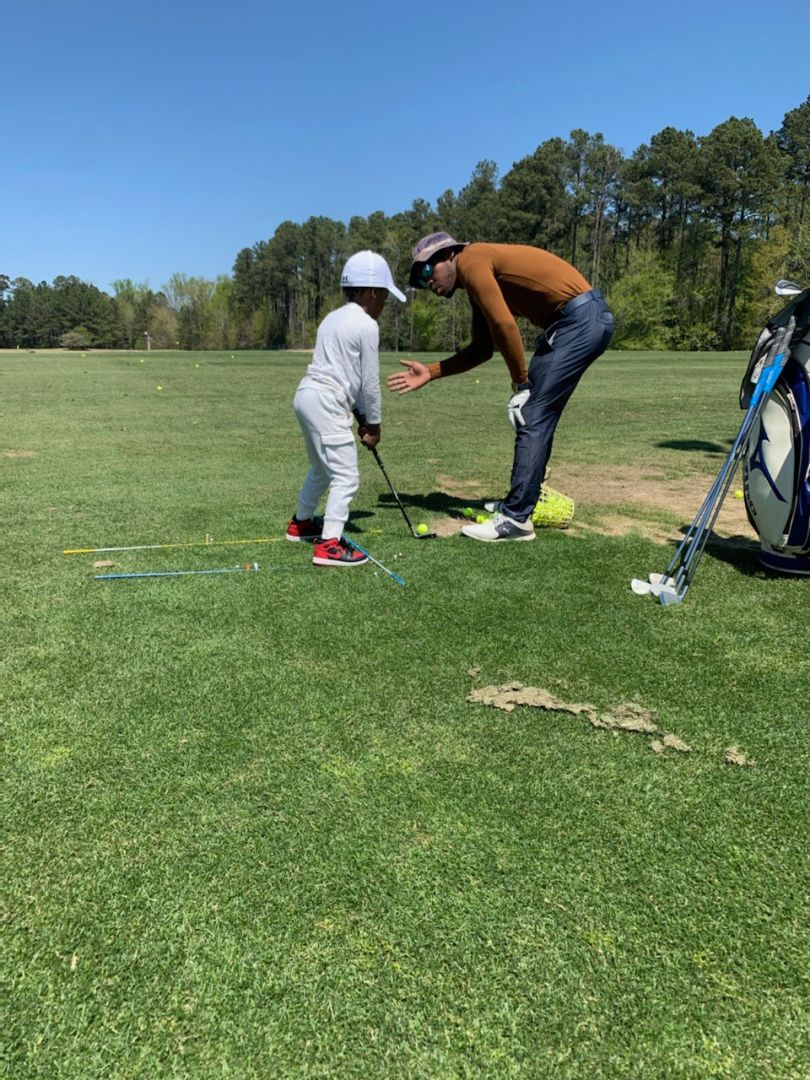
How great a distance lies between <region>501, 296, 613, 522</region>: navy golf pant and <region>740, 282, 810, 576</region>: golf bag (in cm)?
113

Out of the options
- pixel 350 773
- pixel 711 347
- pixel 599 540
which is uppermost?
pixel 711 347

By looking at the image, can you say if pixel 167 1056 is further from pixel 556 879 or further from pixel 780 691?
pixel 780 691

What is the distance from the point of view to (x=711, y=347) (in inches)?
2244

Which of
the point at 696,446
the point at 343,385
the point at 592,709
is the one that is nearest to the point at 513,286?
the point at 343,385

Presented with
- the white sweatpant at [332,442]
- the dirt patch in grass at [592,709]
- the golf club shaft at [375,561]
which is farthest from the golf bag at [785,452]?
the white sweatpant at [332,442]

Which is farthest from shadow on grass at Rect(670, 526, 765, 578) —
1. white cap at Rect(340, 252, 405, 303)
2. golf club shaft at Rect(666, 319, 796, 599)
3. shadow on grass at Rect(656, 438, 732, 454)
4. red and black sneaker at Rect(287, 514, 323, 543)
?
shadow on grass at Rect(656, 438, 732, 454)

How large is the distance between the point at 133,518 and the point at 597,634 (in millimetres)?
3774

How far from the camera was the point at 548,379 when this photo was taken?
16.4 feet

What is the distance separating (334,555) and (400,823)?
2.51 meters

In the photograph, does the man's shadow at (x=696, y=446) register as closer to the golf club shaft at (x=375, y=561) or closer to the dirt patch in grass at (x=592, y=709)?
the golf club shaft at (x=375, y=561)

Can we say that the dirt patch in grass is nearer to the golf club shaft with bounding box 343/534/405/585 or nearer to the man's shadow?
the golf club shaft with bounding box 343/534/405/585

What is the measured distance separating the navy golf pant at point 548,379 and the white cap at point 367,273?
1.14 m

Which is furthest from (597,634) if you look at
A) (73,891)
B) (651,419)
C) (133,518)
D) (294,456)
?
(651,419)

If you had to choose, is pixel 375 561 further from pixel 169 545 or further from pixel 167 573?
pixel 169 545
